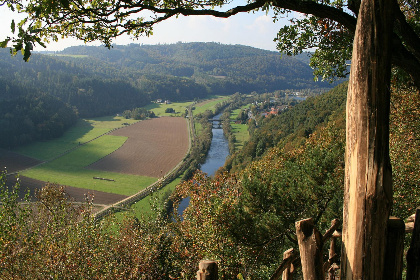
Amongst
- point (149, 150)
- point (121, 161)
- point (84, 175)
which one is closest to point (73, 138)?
point (149, 150)

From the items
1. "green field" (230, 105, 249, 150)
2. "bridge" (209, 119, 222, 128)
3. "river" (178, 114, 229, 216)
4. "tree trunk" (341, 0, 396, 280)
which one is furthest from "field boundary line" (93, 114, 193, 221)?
"tree trunk" (341, 0, 396, 280)

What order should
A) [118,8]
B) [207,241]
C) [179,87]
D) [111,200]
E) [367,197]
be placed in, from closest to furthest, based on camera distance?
[367,197]
[118,8]
[207,241]
[111,200]
[179,87]

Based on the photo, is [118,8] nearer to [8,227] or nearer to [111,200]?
[8,227]

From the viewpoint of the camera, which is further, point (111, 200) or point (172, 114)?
point (172, 114)

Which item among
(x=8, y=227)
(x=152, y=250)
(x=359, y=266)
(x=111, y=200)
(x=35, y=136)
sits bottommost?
(x=111, y=200)

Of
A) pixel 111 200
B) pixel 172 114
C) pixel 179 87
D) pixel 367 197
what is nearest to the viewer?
pixel 367 197

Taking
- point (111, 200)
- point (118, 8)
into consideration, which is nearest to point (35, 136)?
point (111, 200)
